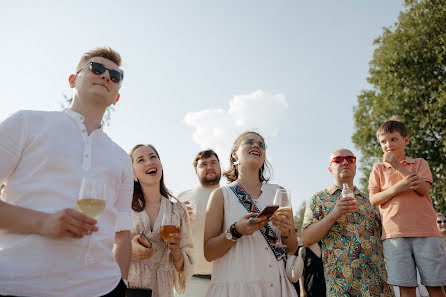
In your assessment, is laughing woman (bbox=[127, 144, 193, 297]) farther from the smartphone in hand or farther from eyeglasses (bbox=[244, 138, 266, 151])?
eyeglasses (bbox=[244, 138, 266, 151])

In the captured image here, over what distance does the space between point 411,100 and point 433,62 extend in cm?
190

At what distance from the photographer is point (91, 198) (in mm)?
2102

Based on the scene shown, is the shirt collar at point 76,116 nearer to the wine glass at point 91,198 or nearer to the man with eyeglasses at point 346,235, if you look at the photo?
the wine glass at point 91,198

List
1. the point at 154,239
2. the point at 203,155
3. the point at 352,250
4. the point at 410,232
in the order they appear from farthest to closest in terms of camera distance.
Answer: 1. the point at 203,155
2. the point at 410,232
3. the point at 352,250
4. the point at 154,239

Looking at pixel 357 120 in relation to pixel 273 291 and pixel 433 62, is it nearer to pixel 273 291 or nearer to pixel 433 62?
pixel 433 62

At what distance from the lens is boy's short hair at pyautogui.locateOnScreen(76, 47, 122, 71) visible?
119 inches

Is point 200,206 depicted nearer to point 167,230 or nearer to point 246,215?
point 167,230

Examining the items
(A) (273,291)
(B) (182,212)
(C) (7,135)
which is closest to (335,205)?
(A) (273,291)

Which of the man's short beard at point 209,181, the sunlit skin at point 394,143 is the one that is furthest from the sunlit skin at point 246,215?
the sunlit skin at point 394,143

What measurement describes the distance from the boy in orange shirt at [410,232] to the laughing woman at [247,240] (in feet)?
5.60

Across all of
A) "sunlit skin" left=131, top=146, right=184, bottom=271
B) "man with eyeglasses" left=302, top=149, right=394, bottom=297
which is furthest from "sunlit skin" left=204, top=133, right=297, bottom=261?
"sunlit skin" left=131, top=146, right=184, bottom=271

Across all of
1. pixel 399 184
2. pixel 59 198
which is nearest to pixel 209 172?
pixel 399 184

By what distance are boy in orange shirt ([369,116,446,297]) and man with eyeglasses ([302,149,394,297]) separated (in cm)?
24

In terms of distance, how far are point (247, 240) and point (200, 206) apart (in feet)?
6.28
